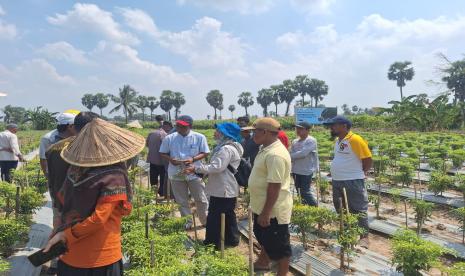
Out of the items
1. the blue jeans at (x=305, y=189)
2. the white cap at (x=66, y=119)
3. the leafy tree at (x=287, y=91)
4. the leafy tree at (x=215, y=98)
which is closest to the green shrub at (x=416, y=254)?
the blue jeans at (x=305, y=189)

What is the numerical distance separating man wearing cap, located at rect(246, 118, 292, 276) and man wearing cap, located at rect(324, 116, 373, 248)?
1428mm

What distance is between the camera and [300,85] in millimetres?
67125

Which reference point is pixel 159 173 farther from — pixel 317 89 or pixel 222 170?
pixel 317 89

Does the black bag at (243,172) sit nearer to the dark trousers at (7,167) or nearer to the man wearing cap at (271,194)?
the man wearing cap at (271,194)

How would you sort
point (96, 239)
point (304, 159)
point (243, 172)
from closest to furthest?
point (96, 239) → point (243, 172) → point (304, 159)

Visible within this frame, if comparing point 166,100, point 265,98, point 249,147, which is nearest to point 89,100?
point 166,100

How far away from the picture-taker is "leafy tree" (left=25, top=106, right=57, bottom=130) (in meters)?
49.8

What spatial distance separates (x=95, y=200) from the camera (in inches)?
88.3

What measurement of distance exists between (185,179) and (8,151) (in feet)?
16.0

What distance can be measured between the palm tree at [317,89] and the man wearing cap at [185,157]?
2535 inches

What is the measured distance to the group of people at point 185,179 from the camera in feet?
7.39

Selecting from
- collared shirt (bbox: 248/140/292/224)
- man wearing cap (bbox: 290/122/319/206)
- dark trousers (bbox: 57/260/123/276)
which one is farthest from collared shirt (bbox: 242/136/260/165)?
dark trousers (bbox: 57/260/123/276)

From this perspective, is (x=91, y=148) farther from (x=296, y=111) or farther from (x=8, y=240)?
(x=296, y=111)

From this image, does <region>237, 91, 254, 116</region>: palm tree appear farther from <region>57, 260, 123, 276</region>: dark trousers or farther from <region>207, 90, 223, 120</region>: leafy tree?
<region>57, 260, 123, 276</region>: dark trousers
